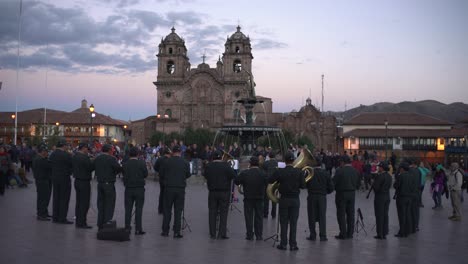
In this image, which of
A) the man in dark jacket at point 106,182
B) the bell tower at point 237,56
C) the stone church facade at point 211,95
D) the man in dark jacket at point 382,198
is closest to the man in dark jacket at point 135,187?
the man in dark jacket at point 106,182

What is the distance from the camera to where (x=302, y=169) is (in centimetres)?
1038

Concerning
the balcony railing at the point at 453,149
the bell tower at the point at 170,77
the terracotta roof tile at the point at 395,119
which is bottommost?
the balcony railing at the point at 453,149

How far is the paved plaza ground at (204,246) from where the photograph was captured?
8281 mm

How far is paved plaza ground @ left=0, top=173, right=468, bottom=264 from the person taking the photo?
8281 millimetres

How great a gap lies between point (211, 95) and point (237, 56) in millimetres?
9016

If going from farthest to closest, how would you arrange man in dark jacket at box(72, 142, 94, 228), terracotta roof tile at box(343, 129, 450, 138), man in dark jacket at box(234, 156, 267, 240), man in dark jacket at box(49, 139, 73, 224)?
1. terracotta roof tile at box(343, 129, 450, 138)
2. man in dark jacket at box(49, 139, 73, 224)
3. man in dark jacket at box(72, 142, 94, 228)
4. man in dark jacket at box(234, 156, 267, 240)

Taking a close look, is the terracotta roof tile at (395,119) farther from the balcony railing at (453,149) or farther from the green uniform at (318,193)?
the green uniform at (318,193)

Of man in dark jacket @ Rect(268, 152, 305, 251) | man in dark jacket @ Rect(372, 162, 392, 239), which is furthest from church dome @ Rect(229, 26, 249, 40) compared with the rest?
man in dark jacket @ Rect(268, 152, 305, 251)

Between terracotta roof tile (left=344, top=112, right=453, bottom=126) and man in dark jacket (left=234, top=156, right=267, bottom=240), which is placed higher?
terracotta roof tile (left=344, top=112, right=453, bottom=126)

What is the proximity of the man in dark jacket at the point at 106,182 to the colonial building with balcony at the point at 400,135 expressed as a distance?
63971 mm

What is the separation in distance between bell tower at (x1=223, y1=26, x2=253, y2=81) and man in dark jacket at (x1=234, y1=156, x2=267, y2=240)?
7529cm

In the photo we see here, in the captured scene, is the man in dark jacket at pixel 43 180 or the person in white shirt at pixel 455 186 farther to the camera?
the person in white shirt at pixel 455 186

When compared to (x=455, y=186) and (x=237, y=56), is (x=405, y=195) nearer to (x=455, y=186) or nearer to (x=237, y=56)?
(x=455, y=186)

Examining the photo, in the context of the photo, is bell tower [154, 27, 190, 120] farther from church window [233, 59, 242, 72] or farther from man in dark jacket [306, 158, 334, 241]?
man in dark jacket [306, 158, 334, 241]
